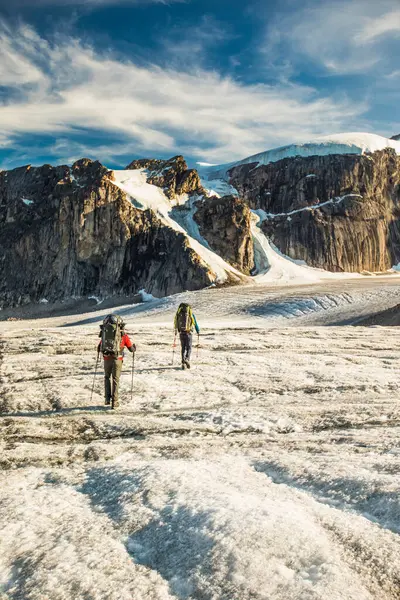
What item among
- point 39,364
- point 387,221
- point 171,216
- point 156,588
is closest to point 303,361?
point 39,364

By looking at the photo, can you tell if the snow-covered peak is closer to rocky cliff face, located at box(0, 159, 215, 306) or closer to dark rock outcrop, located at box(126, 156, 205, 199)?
dark rock outcrop, located at box(126, 156, 205, 199)

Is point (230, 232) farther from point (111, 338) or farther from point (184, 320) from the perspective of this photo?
point (111, 338)

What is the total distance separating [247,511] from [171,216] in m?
89.1

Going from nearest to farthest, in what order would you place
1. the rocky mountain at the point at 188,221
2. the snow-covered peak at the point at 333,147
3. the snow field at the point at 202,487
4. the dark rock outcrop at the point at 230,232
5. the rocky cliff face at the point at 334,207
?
the snow field at the point at 202,487, the dark rock outcrop at the point at 230,232, the rocky mountain at the point at 188,221, the rocky cliff face at the point at 334,207, the snow-covered peak at the point at 333,147

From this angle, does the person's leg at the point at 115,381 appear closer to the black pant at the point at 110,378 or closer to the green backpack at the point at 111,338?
the black pant at the point at 110,378

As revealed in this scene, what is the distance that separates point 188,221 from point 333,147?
149 feet

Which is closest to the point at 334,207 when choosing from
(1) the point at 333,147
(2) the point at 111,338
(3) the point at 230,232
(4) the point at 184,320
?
(1) the point at 333,147

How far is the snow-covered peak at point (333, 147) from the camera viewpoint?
108562mm

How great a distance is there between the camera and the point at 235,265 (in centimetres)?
8206

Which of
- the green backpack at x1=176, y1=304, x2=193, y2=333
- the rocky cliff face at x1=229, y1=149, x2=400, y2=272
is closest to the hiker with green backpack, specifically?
the green backpack at x1=176, y1=304, x2=193, y2=333

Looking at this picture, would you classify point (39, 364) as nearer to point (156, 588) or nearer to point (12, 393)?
point (12, 393)

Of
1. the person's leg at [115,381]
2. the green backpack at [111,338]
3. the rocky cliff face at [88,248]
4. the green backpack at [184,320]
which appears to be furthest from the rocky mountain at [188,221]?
the person's leg at [115,381]

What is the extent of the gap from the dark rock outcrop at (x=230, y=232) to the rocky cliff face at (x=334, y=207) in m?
15.6

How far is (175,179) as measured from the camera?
97.1 m
